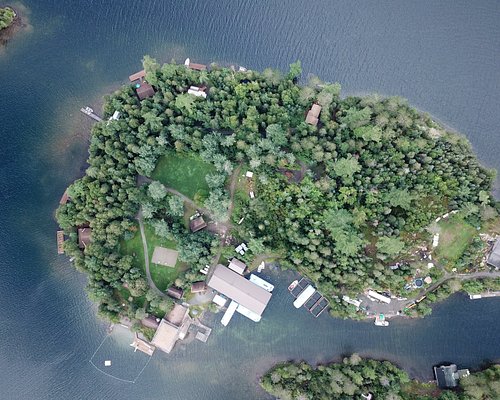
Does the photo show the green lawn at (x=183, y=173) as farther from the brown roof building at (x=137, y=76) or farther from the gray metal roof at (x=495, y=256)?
the gray metal roof at (x=495, y=256)

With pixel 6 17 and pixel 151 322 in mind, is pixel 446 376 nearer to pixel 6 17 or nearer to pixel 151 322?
pixel 151 322

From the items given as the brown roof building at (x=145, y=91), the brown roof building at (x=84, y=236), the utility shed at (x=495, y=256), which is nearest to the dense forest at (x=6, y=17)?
the brown roof building at (x=145, y=91)

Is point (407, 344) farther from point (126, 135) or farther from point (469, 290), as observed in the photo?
point (126, 135)

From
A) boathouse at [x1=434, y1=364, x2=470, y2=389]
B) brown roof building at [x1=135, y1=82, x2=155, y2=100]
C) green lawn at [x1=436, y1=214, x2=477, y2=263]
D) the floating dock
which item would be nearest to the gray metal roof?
green lawn at [x1=436, y1=214, x2=477, y2=263]

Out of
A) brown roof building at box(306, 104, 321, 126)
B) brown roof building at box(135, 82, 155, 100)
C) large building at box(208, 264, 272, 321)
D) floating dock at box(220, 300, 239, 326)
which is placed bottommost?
floating dock at box(220, 300, 239, 326)

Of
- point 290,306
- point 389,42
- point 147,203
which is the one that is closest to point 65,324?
point 147,203

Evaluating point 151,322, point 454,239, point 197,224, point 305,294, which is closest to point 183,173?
point 197,224

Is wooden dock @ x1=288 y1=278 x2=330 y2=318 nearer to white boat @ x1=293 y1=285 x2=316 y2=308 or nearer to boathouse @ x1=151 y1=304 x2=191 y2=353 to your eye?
white boat @ x1=293 y1=285 x2=316 y2=308
